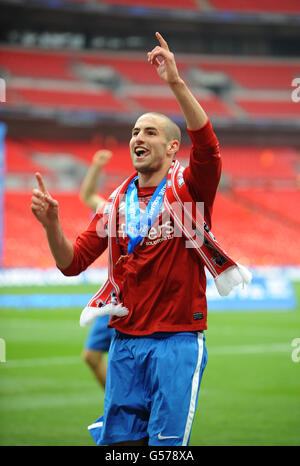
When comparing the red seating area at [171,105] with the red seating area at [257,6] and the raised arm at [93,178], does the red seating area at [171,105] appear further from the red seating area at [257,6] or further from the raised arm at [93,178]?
the raised arm at [93,178]

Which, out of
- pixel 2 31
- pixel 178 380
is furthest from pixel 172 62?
pixel 2 31

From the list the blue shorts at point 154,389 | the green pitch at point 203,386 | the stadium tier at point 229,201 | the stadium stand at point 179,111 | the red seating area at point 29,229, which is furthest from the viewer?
the stadium stand at point 179,111

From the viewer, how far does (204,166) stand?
10.6 feet

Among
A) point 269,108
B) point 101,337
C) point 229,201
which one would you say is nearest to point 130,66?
point 269,108

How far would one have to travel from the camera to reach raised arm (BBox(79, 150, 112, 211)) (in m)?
5.38

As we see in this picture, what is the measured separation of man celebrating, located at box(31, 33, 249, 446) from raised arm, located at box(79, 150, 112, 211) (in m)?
1.85

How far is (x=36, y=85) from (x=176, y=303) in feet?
101

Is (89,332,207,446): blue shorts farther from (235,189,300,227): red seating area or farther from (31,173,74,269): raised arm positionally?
(235,189,300,227): red seating area

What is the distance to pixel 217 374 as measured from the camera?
339 inches

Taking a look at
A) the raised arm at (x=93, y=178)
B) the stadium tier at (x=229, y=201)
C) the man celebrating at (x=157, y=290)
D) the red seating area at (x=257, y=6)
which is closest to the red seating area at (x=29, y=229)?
the stadium tier at (x=229, y=201)

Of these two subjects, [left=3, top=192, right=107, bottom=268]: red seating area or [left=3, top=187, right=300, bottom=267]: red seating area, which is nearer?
[left=3, top=192, right=107, bottom=268]: red seating area

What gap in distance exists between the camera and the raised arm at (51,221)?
3324mm

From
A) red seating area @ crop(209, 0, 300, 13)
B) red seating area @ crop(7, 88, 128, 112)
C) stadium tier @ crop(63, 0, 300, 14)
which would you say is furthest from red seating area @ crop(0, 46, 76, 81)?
red seating area @ crop(209, 0, 300, 13)

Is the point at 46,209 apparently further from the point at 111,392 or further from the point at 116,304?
the point at 111,392
